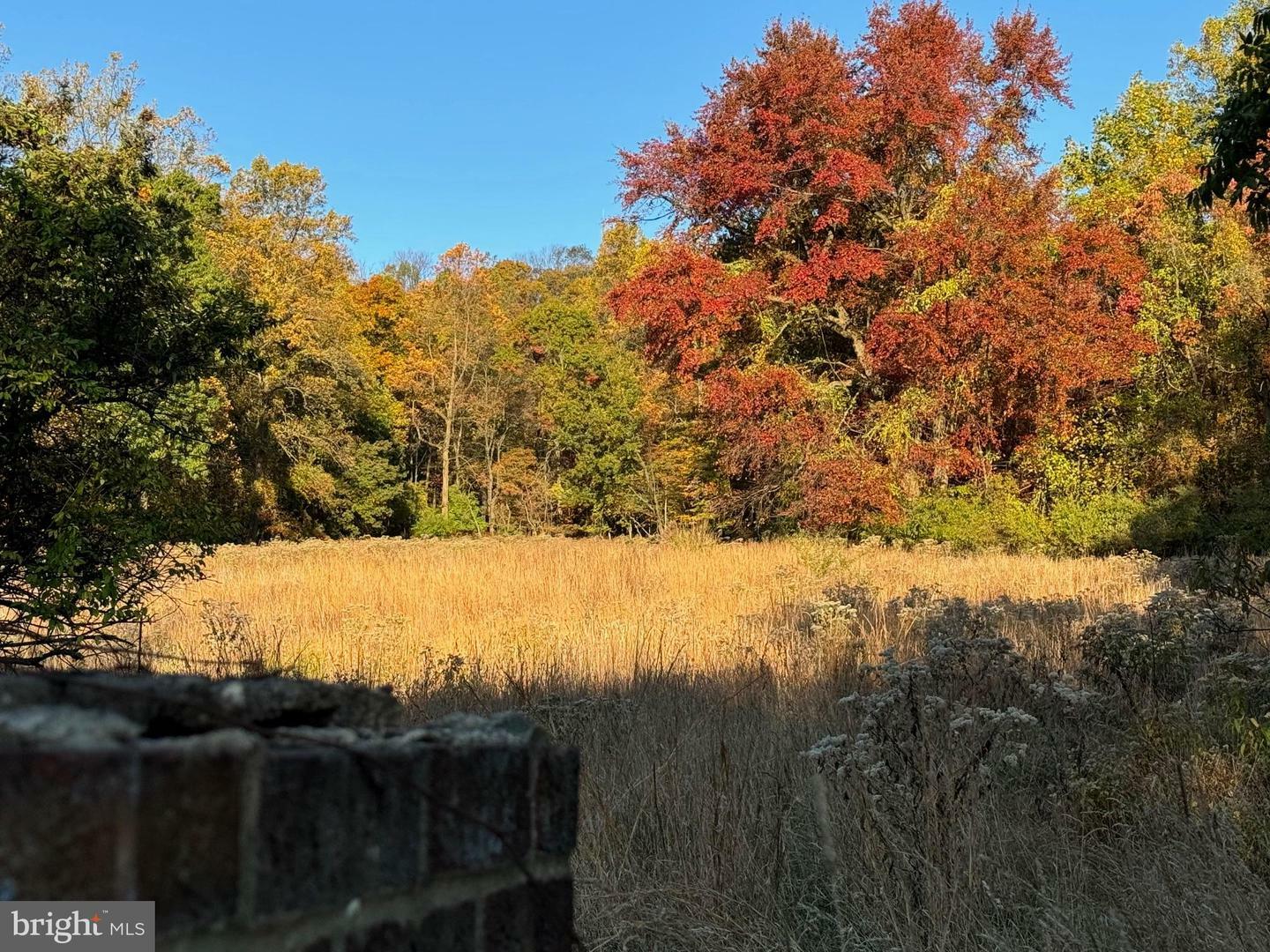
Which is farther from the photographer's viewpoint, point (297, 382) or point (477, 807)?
point (297, 382)

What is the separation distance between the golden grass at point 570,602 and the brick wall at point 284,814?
2831 millimetres

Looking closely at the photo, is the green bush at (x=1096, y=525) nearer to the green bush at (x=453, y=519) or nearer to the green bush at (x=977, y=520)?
the green bush at (x=977, y=520)

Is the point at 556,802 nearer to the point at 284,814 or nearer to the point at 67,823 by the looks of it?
the point at 284,814

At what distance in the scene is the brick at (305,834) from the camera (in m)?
0.76

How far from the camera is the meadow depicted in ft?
9.52

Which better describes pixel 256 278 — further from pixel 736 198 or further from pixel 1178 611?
pixel 1178 611

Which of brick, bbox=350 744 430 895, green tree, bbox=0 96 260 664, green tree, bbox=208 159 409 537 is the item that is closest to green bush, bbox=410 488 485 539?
green tree, bbox=208 159 409 537

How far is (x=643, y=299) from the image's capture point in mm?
19172

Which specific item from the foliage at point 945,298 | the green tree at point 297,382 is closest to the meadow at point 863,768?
the foliage at point 945,298

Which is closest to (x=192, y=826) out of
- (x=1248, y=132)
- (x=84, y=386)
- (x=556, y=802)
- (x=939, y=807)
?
(x=556, y=802)

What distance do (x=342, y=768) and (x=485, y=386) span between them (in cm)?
3650

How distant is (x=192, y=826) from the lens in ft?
2.34

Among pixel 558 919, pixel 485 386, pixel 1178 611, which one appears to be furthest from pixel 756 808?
pixel 485 386

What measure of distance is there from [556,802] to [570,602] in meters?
8.88
